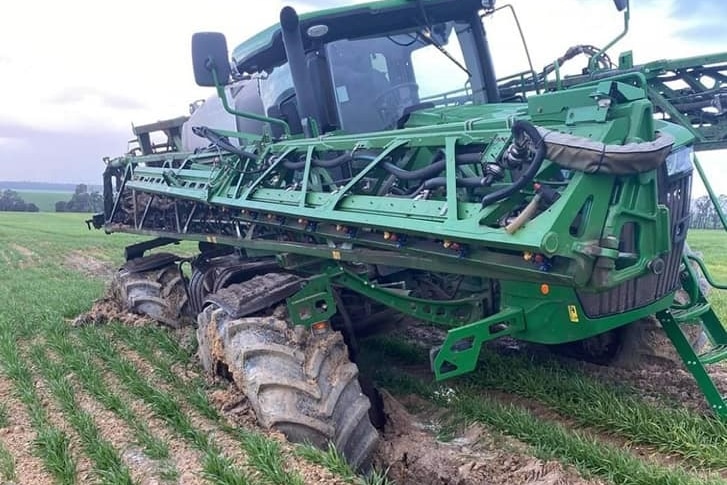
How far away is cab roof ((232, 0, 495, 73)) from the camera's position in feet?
16.0

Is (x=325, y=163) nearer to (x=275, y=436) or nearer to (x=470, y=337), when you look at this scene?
(x=470, y=337)

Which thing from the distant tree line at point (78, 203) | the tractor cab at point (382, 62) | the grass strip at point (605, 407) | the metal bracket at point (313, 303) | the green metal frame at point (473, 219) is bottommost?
the distant tree line at point (78, 203)

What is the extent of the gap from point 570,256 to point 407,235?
970 mm

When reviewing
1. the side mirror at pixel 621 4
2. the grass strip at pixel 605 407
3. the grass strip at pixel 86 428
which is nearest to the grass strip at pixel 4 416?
the grass strip at pixel 86 428

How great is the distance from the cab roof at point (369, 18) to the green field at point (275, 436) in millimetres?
2545

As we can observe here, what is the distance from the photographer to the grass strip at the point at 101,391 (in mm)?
3842

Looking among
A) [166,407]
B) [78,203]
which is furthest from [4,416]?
[78,203]

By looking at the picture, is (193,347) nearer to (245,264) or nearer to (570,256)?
(245,264)

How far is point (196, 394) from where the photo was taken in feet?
15.1

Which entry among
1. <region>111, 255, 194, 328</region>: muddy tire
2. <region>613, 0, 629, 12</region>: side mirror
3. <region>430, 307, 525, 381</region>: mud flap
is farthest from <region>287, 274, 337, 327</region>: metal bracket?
<region>111, 255, 194, 328</region>: muddy tire

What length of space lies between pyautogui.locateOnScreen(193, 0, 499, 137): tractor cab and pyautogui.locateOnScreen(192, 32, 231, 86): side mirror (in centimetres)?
46

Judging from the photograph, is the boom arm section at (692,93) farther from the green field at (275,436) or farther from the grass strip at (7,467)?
the grass strip at (7,467)

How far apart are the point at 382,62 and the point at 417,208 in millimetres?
1849

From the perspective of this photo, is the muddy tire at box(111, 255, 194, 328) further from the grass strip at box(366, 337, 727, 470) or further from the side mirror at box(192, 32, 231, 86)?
the grass strip at box(366, 337, 727, 470)
